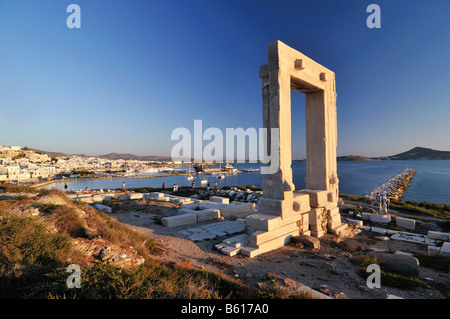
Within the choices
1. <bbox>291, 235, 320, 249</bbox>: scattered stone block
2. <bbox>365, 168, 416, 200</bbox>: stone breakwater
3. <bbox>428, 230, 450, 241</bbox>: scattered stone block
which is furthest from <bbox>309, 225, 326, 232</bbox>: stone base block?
<bbox>365, 168, 416, 200</bbox>: stone breakwater

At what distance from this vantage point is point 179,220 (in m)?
9.25

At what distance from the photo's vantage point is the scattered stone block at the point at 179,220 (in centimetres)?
900

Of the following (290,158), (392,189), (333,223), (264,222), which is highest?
(290,158)

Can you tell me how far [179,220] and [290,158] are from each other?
526 centimetres

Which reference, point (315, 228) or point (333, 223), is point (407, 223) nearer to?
point (333, 223)

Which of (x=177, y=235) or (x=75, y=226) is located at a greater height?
(x=75, y=226)

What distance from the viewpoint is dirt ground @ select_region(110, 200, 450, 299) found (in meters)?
4.34

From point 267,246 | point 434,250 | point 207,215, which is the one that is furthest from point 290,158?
point 434,250

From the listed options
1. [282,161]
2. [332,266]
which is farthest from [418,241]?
[282,161]

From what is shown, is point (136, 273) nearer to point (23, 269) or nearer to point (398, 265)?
point (23, 269)

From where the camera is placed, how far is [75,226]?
5.76 metres

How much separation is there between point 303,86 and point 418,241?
757cm

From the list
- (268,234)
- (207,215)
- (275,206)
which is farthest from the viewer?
(207,215)

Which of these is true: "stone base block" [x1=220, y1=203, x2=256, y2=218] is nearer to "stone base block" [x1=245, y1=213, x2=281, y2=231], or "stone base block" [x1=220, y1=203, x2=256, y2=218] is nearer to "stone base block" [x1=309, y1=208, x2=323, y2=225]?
"stone base block" [x1=309, y1=208, x2=323, y2=225]
